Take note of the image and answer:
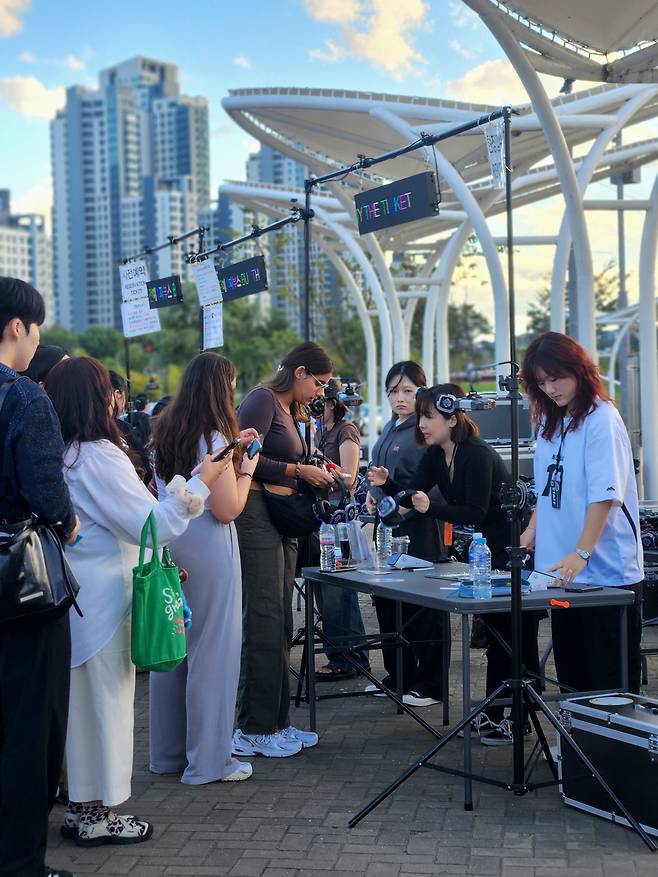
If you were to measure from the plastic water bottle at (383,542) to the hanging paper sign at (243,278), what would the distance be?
3.24m

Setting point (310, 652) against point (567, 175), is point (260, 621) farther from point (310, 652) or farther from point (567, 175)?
point (567, 175)

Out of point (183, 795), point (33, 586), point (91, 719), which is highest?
point (33, 586)

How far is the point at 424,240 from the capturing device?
3009 cm

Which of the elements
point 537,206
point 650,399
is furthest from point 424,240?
point 650,399

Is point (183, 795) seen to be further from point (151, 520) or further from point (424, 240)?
point (424, 240)

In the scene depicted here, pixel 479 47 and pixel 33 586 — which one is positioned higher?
pixel 479 47

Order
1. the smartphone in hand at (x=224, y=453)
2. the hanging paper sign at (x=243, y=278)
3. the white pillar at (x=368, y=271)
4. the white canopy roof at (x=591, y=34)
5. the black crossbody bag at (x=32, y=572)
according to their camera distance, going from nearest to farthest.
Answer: the black crossbody bag at (x=32, y=572), the smartphone in hand at (x=224, y=453), the white canopy roof at (x=591, y=34), the hanging paper sign at (x=243, y=278), the white pillar at (x=368, y=271)

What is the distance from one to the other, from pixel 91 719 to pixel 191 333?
199ft

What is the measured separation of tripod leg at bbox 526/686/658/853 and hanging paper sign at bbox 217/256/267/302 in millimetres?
5129

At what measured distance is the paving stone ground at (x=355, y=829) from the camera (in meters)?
4.04

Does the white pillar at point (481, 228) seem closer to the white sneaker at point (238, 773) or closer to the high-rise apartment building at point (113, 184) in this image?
the white sneaker at point (238, 773)

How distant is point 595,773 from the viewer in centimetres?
434

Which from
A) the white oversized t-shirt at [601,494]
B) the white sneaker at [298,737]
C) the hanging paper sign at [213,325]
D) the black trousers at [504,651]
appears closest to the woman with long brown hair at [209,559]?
the white sneaker at [298,737]

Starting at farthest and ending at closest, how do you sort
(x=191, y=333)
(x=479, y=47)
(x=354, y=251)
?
1. (x=191, y=333)
2. (x=354, y=251)
3. (x=479, y=47)
